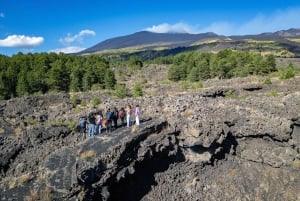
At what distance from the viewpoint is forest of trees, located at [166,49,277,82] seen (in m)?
56.3

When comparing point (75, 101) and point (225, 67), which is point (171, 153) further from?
point (225, 67)

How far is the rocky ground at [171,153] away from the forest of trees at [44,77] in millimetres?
19826

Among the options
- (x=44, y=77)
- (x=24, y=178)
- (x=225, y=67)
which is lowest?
(x=225, y=67)

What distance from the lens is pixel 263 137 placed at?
27984 millimetres

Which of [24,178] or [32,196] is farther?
[24,178]

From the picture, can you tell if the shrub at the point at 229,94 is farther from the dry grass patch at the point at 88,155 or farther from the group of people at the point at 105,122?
the dry grass patch at the point at 88,155

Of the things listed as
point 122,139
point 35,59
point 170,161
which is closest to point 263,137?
A: point 170,161

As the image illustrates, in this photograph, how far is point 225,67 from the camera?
59.9 meters

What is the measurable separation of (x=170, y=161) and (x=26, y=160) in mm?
10562

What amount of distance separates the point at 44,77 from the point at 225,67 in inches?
1211

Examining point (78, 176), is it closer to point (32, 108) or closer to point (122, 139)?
point (122, 139)

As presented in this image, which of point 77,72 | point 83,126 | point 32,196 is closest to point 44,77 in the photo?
point 77,72

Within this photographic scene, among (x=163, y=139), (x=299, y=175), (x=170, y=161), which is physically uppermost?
(x=163, y=139)

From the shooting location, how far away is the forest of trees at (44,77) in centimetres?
5056
